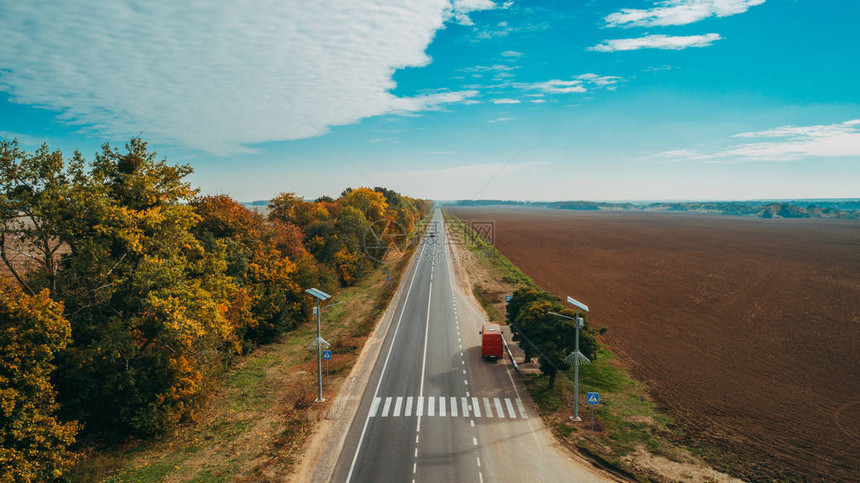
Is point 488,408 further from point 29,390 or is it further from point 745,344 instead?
point 745,344

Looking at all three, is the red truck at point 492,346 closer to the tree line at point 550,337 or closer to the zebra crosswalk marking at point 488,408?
the tree line at point 550,337

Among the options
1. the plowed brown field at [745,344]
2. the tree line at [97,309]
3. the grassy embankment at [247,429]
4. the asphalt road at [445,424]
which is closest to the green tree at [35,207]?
the tree line at [97,309]

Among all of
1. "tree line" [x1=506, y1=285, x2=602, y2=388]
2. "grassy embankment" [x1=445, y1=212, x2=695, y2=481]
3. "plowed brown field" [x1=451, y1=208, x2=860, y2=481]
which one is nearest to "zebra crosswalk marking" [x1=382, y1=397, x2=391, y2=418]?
"grassy embankment" [x1=445, y1=212, x2=695, y2=481]

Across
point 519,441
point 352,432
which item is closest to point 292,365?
point 352,432

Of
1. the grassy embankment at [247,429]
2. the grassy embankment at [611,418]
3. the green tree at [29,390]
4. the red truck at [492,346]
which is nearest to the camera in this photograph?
the green tree at [29,390]

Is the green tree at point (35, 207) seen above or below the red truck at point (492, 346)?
above
